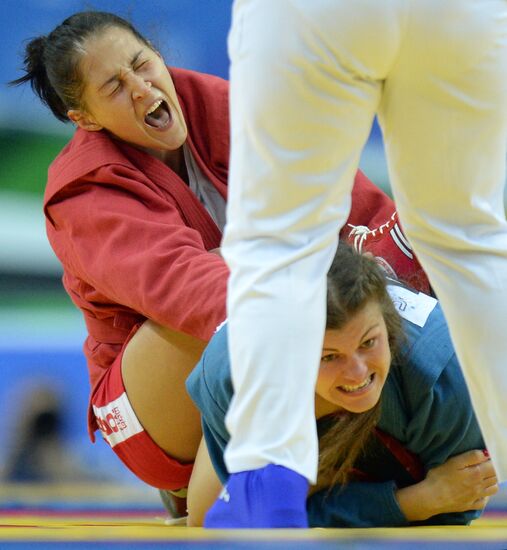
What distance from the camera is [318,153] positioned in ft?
3.09

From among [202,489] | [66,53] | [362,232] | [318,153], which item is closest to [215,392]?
[202,489]

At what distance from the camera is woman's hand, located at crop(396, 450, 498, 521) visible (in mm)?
1417

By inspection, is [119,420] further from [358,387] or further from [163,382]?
[358,387]

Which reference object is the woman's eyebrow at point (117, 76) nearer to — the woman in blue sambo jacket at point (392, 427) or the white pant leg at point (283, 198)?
the woman in blue sambo jacket at point (392, 427)

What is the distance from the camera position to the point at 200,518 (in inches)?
59.4

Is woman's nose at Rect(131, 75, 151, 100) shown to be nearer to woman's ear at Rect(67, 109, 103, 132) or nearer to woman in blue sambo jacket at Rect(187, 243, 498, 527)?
woman's ear at Rect(67, 109, 103, 132)

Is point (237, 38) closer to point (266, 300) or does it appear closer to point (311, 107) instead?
point (311, 107)

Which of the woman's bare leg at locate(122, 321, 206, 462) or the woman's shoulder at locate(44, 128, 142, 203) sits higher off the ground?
the woman's shoulder at locate(44, 128, 142, 203)

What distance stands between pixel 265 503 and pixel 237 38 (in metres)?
0.42

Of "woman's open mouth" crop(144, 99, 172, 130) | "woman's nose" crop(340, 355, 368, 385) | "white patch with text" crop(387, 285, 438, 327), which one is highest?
"woman's open mouth" crop(144, 99, 172, 130)

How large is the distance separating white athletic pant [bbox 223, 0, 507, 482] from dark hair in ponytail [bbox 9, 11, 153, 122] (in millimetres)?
792

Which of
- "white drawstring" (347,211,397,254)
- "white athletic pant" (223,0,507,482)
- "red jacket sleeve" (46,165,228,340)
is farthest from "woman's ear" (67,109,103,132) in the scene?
"white athletic pant" (223,0,507,482)

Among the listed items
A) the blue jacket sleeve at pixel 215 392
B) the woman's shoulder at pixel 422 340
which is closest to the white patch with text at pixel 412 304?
the woman's shoulder at pixel 422 340

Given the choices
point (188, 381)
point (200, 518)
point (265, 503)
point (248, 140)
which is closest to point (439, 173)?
point (248, 140)
